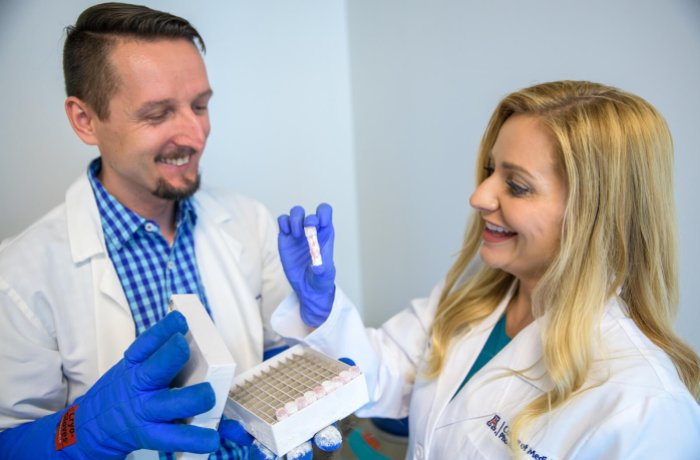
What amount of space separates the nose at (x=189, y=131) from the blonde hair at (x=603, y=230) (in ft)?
2.37

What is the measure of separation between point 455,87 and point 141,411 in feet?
3.99

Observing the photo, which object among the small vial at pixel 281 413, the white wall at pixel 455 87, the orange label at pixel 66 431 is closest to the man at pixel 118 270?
the orange label at pixel 66 431

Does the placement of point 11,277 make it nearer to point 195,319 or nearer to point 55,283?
point 55,283

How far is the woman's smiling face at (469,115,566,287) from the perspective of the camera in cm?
89

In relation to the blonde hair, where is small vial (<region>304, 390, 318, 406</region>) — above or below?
below

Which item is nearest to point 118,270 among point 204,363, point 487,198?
point 204,363

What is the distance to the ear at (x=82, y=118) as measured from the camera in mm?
1039

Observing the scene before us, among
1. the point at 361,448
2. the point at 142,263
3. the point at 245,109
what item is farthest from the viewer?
the point at 245,109

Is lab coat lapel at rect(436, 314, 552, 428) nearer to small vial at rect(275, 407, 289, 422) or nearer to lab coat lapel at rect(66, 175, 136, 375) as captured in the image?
small vial at rect(275, 407, 289, 422)

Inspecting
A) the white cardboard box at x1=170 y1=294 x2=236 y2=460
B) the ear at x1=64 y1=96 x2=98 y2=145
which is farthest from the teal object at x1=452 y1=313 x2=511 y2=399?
the ear at x1=64 y1=96 x2=98 y2=145

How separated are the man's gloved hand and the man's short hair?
0.55m

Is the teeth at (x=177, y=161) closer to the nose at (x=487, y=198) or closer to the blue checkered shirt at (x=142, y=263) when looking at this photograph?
the blue checkered shirt at (x=142, y=263)

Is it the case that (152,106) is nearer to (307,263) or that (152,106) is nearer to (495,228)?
(307,263)

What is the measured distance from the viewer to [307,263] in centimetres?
106
